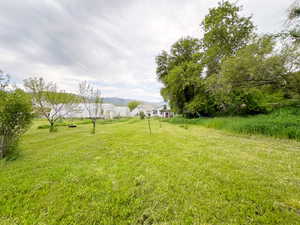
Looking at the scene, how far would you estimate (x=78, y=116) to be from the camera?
90.9ft

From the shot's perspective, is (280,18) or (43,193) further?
(280,18)

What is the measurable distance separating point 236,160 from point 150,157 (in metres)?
2.77

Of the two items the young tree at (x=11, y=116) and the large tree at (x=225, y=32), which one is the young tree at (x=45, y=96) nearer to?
the young tree at (x=11, y=116)

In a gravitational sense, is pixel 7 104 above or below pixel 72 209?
above

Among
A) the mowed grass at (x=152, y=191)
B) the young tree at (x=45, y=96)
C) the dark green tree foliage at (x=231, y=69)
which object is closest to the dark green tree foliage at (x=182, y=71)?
the dark green tree foliage at (x=231, y=69)

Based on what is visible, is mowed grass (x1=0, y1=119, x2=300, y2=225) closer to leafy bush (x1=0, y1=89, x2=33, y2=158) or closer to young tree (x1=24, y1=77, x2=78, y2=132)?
leafy bush (x1=0, y1=89, x2=33, y2=158)

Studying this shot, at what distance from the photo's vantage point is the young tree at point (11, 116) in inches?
155

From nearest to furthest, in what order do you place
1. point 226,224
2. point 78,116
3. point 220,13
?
point 226,224
point 220,13
point 78,116

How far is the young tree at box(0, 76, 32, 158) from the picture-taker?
3.93 meters

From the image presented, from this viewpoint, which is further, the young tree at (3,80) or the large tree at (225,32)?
the large tree at (225,32)

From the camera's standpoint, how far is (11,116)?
4070mm

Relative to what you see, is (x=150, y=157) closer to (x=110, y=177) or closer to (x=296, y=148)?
(x=110, y=177)

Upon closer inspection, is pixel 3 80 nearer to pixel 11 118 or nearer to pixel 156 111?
pixel 11 118

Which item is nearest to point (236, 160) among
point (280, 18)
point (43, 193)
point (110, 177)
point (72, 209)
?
point (110, 177)
